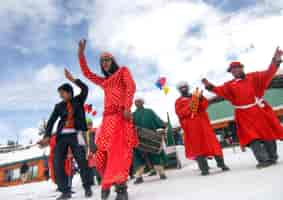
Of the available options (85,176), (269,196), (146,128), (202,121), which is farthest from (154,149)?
(269,196)

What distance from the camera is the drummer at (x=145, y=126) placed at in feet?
14.6

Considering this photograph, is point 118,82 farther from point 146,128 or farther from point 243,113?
point 146,128

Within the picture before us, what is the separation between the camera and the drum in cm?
448

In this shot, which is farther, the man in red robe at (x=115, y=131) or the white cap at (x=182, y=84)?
the white cap at (x=182, y=84)

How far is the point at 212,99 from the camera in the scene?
12281 millimetres

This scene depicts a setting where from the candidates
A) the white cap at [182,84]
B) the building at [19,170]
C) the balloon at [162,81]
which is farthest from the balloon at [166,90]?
the building at [19,170]

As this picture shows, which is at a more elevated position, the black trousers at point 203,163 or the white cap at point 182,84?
the white cap at point 182,84


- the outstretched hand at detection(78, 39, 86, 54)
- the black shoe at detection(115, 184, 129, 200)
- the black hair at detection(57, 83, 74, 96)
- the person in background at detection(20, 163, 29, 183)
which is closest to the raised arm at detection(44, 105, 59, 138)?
the black hair at detection(57, 83, 74, 96)

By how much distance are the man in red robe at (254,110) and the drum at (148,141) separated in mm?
1383

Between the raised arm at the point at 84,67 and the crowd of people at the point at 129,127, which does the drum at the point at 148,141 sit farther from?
the raised arm at the point at 84,67

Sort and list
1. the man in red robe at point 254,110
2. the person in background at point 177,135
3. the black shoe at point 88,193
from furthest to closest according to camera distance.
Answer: the person in background at point 177,135, the man in red robe at point 254,110, the black shoe at point 88,193

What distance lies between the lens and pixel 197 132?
3.99 metres

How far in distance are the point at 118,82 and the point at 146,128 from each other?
221 centimetres

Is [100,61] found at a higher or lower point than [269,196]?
higher
